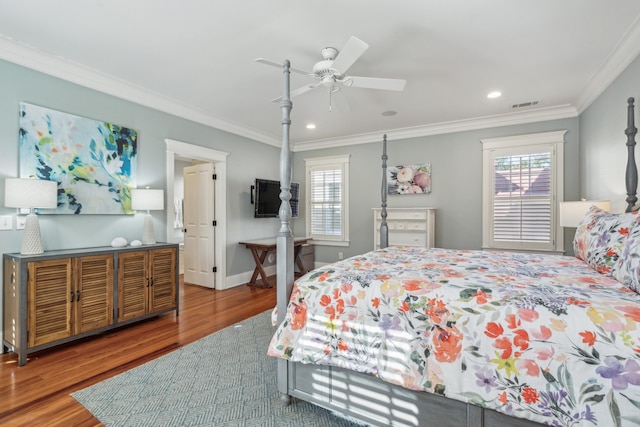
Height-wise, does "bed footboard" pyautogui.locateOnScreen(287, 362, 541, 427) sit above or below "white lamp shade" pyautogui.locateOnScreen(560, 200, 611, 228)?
below

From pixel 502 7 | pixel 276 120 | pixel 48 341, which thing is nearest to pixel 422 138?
pixel 276 120

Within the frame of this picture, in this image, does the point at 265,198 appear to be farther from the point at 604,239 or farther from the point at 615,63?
the point at 615,63

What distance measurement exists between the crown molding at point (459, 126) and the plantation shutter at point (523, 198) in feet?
1.66

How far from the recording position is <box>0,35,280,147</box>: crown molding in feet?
8.82

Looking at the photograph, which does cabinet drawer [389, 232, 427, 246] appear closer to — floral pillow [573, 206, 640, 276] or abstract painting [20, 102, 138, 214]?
floral pillow [573, 206, 640, 276]

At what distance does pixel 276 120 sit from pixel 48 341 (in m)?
3.71

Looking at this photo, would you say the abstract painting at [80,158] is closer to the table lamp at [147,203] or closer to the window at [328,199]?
the table lamp at [147,203]

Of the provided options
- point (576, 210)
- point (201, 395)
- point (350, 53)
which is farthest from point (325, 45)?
point (576, 210)

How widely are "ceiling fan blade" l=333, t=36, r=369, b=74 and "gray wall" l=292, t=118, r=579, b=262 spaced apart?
3063mm

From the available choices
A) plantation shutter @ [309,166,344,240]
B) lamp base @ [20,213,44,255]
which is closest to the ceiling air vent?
plantation shutter @ [309,166,344,240]

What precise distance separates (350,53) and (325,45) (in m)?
0.51

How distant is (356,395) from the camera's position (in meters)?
1.64

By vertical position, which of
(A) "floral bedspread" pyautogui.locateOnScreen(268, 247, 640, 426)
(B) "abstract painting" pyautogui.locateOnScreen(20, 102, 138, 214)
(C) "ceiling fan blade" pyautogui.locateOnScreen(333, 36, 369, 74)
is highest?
(C) "ceiling fan blade" pyautogui.locateOnScreen(333, 36, 369, 74)

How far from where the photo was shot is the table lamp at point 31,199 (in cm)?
250
